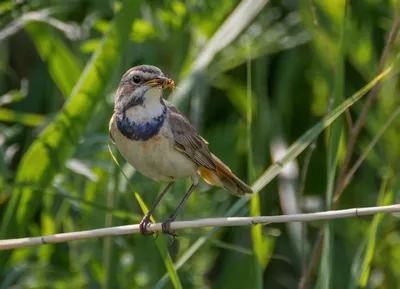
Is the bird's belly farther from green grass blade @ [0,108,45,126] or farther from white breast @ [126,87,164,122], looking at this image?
green grass blade @ [0,108,45,126]

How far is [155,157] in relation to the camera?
3100mm

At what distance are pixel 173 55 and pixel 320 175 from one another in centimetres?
112

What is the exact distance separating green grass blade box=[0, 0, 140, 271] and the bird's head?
0.28 meters

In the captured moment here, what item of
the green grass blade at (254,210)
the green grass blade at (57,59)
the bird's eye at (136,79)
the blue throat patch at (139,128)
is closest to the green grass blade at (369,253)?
the green grass blade at (254,210)

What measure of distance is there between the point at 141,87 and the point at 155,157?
26cm

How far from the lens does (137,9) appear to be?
11.2 ft

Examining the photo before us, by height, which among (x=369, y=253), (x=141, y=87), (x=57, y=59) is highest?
(x=57, y=59)

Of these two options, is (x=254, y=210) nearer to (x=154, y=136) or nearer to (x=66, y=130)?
(x=154, y=136)

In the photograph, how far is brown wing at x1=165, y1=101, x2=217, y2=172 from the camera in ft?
10.6

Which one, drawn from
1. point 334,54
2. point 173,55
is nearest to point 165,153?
point 173,55

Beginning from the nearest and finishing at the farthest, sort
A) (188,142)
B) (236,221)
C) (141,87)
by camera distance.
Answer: (236,221)
(141,87)
(188,142)

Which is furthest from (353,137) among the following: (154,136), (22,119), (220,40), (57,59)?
(22,119)

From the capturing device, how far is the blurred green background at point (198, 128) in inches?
138

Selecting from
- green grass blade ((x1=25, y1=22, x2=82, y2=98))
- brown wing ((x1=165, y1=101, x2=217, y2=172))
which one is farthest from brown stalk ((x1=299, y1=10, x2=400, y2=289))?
green grass blade ((x1=25, y1=22, x2=82, y2=98))
